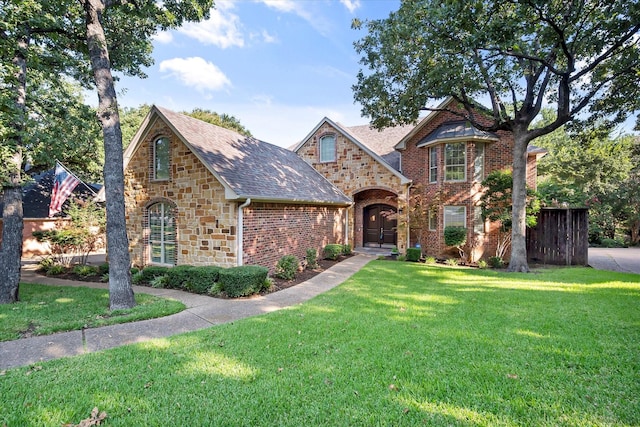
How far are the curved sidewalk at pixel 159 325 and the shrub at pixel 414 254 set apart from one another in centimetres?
557

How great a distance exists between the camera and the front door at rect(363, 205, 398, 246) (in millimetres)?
17422

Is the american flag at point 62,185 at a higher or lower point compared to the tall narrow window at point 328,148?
lower

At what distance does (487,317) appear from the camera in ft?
18.6

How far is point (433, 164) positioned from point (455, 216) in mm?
2804

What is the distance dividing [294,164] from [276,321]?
34.6 ft

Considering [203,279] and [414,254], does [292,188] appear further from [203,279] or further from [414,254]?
[414,254]

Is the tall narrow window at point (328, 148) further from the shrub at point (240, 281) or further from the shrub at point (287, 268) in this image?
the shrub at point (240, 281)

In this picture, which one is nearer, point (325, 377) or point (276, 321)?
point (325, 377)

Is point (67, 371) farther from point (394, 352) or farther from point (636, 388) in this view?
point (636, 388)

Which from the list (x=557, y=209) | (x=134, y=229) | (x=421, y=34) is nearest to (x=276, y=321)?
(x=134, y=229)

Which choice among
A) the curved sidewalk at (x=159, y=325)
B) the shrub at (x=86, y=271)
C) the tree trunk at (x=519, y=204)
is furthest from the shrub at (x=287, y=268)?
the tree trunk at (x=519, y=204)

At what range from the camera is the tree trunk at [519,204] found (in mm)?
11023

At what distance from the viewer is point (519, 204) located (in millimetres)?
11086

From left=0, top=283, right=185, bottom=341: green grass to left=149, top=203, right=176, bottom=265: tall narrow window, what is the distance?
2.33 m
